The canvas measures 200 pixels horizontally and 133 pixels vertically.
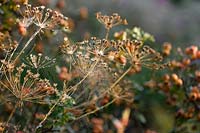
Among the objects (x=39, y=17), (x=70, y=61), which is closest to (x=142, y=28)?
(x=70, y=61)

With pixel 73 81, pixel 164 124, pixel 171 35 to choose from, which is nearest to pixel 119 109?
pixel 164 124

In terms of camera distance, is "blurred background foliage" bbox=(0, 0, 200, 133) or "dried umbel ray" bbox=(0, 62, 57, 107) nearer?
"dried umbel ray" bbox=(0, 62, 57, 107)

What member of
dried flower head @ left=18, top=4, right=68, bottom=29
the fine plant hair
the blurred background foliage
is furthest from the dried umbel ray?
the blurred background foliage

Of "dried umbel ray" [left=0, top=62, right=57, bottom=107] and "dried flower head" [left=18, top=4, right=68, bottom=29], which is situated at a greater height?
"dried flower head" [left=18, top=4, right=68, bottom=29]

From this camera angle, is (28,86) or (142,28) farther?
(142,28)

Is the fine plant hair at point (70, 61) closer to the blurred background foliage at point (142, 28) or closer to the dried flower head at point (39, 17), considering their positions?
the dried flower head at point (39, 17)

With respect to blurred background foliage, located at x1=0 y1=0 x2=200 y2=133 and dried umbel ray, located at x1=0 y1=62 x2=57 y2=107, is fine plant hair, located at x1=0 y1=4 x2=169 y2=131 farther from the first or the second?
blurred background foliage, located at x1=0 y1=0 x2=200 y2=133

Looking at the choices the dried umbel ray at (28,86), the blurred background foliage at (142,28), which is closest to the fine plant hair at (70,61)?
the dried umbel ray at (28,86)

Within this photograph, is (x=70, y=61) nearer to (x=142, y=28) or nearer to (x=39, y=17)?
(x=39, y=17)
